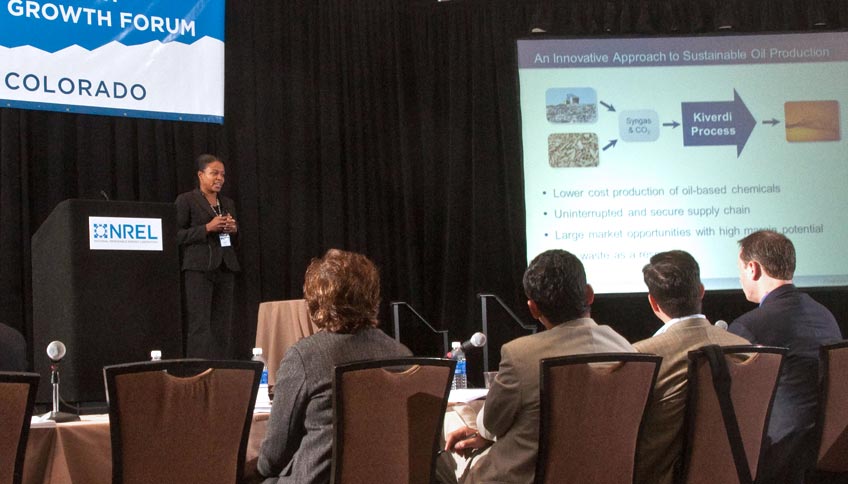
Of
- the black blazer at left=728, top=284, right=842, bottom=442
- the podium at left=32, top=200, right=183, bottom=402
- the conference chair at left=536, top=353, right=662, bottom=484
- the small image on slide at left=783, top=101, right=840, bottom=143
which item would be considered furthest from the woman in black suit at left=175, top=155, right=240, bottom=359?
the small image on slide at left=783, top=101, right=840, bottom=143

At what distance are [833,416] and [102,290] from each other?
2394 mm

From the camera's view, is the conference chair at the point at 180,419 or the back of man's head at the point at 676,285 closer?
the conference chair at the point at 180,419

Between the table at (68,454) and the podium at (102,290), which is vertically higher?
the podium at (102,290)

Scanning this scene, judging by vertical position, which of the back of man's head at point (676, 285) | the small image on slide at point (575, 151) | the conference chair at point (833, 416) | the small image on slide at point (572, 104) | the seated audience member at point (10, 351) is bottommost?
the conference chair at point (833, 416)

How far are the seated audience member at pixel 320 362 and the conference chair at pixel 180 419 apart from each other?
4.0 inches

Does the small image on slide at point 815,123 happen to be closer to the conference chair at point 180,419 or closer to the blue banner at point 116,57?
the blue banner at point 116,57

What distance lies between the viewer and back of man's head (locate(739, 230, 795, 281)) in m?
3.25

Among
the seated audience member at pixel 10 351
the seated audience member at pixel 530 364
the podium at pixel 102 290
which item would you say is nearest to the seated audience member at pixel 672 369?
the seated audience member at pixel 530 364

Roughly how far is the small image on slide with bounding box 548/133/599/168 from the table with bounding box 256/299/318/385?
209 cm

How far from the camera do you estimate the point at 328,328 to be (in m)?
2.50

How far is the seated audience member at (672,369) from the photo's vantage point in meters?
2.62

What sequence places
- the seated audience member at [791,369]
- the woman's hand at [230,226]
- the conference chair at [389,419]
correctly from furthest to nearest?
1. the woman's hand at [230,226]
2. the seated audience member at [791,369]
3. the conference chair at [389,419]

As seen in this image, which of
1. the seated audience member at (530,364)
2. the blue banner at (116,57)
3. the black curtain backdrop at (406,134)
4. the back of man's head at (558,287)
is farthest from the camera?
the black curtain backdrop at (406,134)

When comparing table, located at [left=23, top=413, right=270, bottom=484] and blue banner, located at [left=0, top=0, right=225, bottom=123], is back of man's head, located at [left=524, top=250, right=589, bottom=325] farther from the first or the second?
blue banner, located at [left=0, top=0, right=225, bottom=123]
